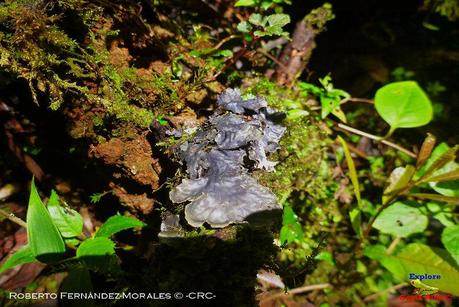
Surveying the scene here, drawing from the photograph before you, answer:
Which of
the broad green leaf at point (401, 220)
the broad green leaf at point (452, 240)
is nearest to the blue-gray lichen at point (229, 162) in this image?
the broad green leaf at point (401, 220)

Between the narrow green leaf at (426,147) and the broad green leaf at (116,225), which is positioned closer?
the broad green leaf at (116,225)

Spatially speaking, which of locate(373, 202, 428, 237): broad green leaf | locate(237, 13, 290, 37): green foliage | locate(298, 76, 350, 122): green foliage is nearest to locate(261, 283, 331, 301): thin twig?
locate(373, 202, 428, 237): broad green leaf

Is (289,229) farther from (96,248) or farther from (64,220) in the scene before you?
(64,220)

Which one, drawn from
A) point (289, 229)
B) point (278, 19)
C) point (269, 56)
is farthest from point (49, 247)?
point (269, 56)

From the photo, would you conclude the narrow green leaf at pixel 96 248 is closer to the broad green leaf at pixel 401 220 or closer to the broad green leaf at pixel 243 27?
the broad green leaf at pixel 243 27

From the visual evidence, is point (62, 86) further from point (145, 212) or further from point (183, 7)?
point (183, 7)

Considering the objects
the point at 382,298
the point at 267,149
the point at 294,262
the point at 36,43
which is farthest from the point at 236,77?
the point at 382,298
